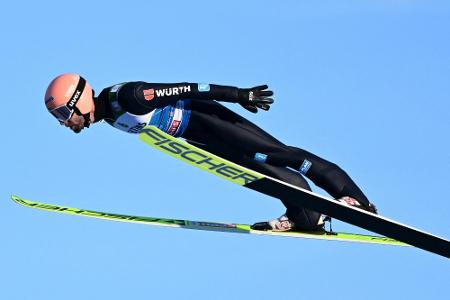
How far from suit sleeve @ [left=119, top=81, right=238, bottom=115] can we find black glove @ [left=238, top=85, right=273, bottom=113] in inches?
3.5

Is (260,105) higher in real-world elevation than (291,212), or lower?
higher

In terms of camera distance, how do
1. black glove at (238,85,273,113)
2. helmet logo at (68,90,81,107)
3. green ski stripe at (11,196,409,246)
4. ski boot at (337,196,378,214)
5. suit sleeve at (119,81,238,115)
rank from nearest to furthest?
suit sleeve at (119,81,238,115), helmet logo at (68,90,81,107), black glove at (238,85,273,113), ski boot at (337,196,378,214), green ski stripe at (11,196,409,246)

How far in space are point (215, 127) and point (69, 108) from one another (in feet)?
5.97

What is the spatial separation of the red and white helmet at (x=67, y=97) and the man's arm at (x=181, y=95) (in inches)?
18.5

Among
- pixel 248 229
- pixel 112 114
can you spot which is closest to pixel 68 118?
pixel 112 114

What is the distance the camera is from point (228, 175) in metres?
10.8

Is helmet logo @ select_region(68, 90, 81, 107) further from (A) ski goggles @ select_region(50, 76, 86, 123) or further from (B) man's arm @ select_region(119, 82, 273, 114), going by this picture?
(B) man's arm @ select_region(119, 82, 273, 114)

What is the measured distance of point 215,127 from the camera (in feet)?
37.6

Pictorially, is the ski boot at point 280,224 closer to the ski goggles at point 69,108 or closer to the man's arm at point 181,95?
the man's arm at point 181,95

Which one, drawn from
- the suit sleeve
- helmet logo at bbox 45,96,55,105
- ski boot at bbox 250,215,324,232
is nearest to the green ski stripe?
ski boot at bbox 250,215,324,232

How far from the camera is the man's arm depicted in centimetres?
1089

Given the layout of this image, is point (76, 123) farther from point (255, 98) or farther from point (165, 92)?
point (255, 98)

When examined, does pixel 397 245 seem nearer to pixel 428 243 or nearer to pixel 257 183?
pixel 428 243

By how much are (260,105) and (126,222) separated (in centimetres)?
297
